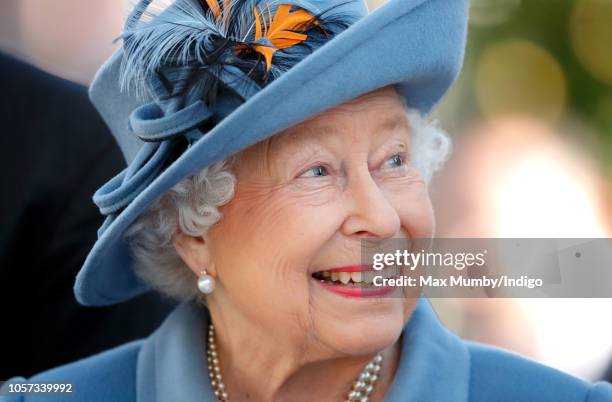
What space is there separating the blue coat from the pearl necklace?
0.04 metres

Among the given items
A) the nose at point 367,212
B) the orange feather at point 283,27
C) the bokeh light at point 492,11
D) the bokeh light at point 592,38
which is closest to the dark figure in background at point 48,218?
the orange feather at point 283,27

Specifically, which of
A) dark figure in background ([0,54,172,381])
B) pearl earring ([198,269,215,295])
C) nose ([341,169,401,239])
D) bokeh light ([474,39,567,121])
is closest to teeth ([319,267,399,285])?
nose ([341,169,401,239])

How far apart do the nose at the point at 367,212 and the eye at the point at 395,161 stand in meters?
0.11

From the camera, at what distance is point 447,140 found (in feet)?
8.40

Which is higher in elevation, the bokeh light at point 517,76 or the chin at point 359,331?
the bokeh light at point 517,76

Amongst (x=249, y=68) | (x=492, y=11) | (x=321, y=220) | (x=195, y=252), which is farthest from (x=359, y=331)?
(x=492, y=11)

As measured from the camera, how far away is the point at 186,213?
2178mm

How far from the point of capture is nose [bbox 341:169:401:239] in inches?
77.5

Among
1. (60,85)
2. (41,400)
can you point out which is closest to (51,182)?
(60,85)

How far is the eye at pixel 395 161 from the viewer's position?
2133 mm

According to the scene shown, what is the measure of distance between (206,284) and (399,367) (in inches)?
22.3

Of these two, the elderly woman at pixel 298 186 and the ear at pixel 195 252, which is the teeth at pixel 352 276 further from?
the ear at pixel 195 252

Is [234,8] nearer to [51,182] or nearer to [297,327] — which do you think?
[297,327]

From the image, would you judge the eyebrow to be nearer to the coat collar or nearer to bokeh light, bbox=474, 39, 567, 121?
the coat collar
